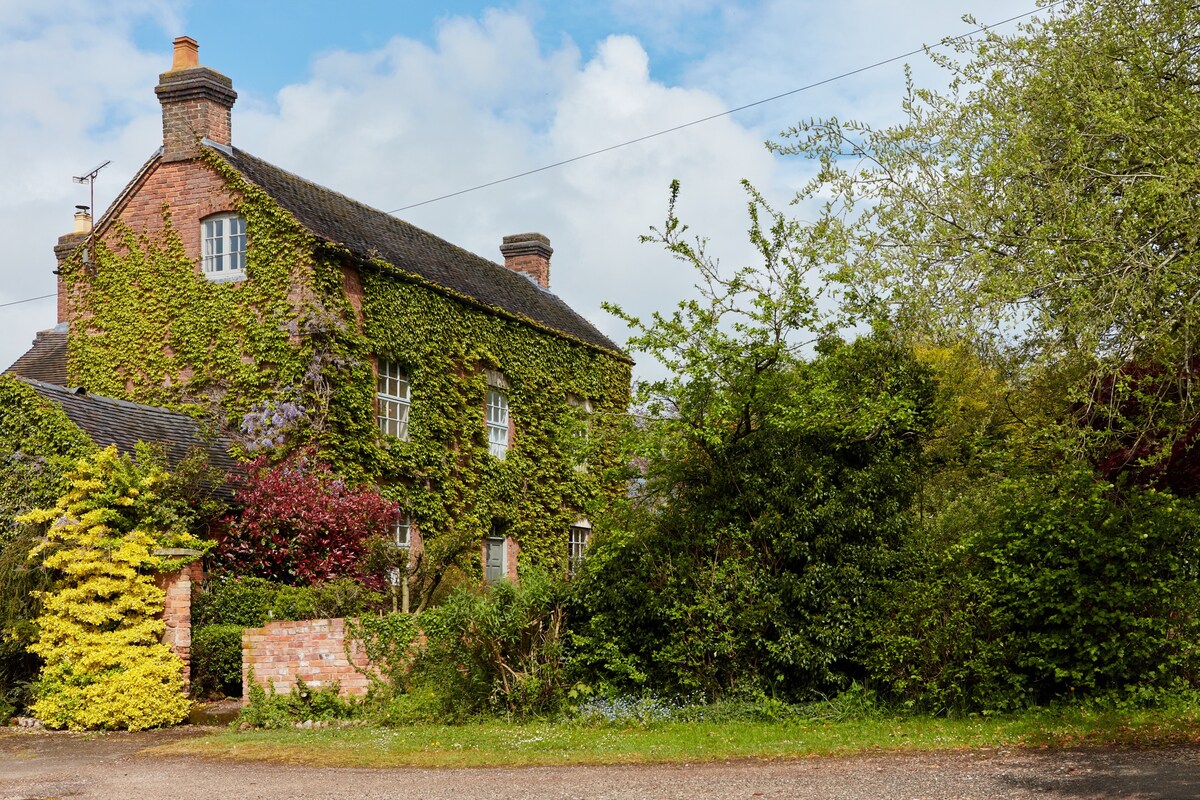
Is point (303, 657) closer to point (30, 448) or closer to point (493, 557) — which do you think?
point (30, 448)

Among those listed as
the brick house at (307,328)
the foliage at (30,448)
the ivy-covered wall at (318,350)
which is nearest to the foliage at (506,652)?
the ivy-covered wall at (318,350)

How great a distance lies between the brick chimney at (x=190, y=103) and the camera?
22.8 m

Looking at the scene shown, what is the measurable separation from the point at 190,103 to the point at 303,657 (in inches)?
513

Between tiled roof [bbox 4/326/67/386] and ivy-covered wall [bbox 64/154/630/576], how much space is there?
189 inches

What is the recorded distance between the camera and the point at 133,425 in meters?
19.3

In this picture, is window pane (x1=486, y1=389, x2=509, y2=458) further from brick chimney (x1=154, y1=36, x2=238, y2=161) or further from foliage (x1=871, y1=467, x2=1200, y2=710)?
foliage (x1=871, y1=467, x2=1200, y2=710)

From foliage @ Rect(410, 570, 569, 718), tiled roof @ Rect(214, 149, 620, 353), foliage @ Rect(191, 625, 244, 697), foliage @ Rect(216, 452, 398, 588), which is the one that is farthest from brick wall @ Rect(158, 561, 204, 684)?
tiled roof @ Rect(214, 149, 620, 353)

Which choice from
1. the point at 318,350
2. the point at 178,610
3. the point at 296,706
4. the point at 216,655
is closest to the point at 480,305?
the point at 318,350

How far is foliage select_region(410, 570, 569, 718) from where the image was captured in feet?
43.8

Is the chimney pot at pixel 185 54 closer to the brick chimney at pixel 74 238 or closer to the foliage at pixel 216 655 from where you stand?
the brick chimney at pixel 74 238

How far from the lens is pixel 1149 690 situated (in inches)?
438

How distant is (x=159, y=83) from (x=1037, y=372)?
1828cm

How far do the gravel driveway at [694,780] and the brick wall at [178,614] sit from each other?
339 centimetres

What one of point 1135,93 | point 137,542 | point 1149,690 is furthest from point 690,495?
point 137,542
